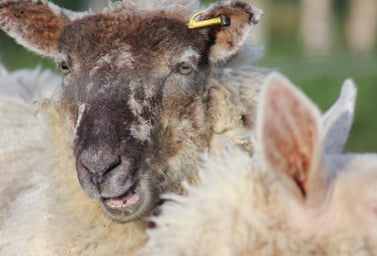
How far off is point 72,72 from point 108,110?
54 cm

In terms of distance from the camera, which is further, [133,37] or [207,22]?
[207,22]

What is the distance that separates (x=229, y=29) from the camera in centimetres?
491

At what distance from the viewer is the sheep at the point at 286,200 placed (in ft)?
9.11

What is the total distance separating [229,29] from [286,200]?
217 cm

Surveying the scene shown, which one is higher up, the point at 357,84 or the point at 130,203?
the point at 130,203

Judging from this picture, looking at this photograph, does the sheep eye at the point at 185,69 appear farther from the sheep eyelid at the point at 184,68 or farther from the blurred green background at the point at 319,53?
the blurred green background at the point at 319,53

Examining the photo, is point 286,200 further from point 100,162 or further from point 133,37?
point 133,37

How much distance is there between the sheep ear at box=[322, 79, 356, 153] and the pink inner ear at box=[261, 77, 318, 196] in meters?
0.53

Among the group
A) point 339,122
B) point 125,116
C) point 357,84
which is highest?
point 339,122

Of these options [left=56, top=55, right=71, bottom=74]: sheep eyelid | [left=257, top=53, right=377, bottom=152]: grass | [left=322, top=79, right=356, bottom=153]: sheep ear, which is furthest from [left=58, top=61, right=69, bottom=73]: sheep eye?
[left=257, top=53, right=377, bottom=152]: grass

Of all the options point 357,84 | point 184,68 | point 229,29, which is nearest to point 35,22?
point 184,68

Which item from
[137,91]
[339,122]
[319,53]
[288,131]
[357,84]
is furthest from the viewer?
[319,53]

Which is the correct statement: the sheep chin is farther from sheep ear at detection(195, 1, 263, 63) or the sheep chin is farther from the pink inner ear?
the pink inner ear

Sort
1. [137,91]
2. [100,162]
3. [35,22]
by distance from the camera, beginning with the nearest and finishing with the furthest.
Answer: [100,162] → [137,91] → [35,22]
